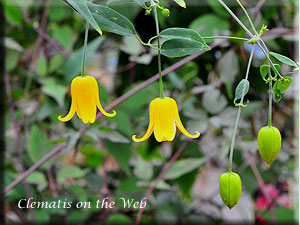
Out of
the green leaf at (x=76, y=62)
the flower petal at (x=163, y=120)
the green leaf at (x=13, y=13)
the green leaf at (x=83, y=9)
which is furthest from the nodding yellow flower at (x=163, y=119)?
the green leaf at (x=13, y=13)

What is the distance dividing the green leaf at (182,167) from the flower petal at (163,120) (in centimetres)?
32

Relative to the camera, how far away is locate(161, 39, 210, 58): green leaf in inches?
12.9

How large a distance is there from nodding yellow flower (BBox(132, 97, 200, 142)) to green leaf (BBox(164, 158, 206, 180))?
12.8 inches

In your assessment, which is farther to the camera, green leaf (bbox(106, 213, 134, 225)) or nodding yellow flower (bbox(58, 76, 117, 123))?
green leaf (bbox(106, 213, 134, 225))

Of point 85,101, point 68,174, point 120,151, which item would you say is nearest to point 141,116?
point 120,151

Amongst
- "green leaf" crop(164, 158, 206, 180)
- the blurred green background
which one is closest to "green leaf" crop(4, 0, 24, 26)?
the blurred green background

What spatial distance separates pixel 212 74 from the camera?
81cm

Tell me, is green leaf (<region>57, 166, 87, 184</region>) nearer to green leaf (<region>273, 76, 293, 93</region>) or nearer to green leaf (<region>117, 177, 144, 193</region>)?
green leaf (<region>117, 177, 144, 193</region>)

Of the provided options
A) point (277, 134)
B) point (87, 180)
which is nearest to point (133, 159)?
point (87, 180)

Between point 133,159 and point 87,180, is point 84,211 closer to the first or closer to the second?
point 87,180

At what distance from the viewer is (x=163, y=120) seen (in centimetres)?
41

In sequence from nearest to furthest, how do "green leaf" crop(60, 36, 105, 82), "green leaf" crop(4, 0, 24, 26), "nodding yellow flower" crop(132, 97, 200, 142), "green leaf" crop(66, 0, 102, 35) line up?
"green leaf" crop(66, 0, 102, 35) < "nodding yellow flower" crop(132, 97, 200, 142) < "green leaf" crop(60, 36, 105, 82) < "green leaf" crop(4, 0, 24, 26)

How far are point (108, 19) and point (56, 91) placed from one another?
0.38m

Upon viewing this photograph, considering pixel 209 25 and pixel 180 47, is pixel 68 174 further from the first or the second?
pixel 180 47
